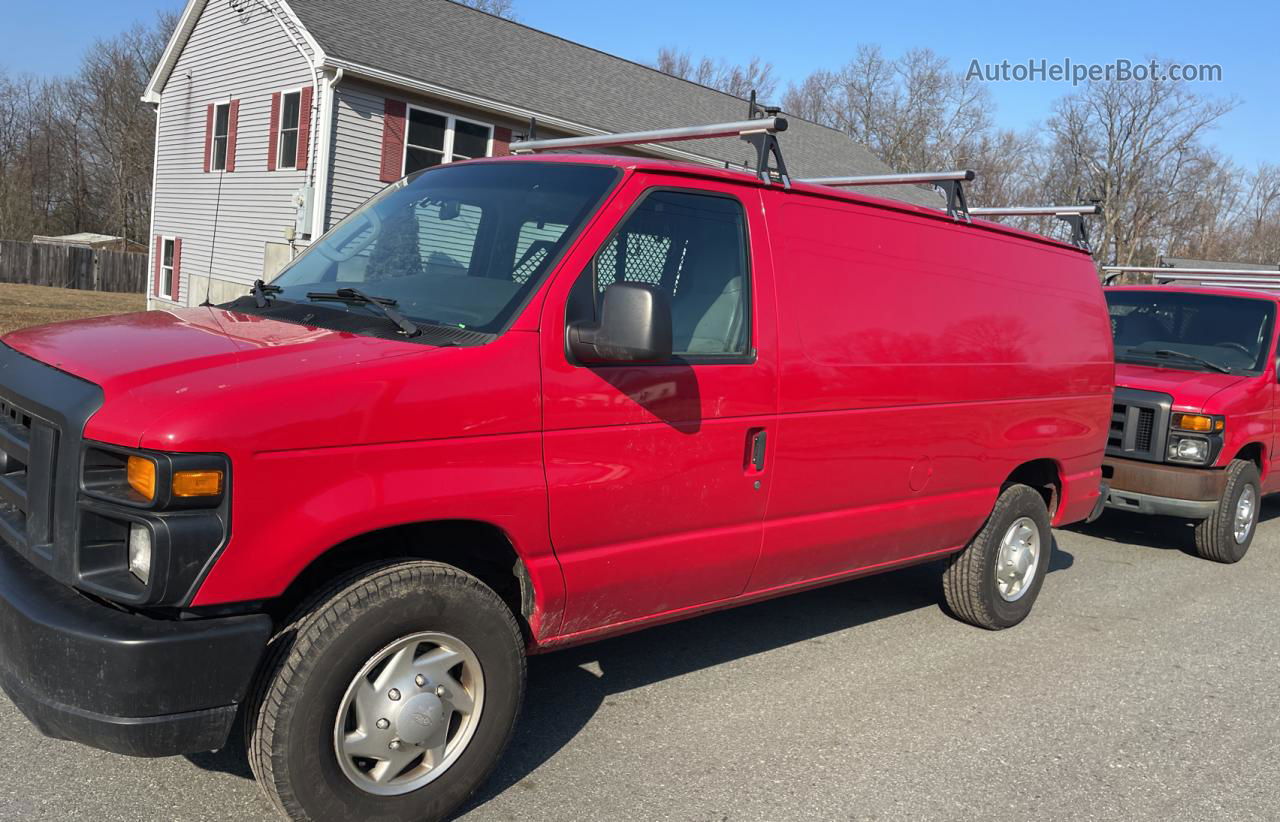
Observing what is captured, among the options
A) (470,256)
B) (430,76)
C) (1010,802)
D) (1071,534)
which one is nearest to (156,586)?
(470,256)

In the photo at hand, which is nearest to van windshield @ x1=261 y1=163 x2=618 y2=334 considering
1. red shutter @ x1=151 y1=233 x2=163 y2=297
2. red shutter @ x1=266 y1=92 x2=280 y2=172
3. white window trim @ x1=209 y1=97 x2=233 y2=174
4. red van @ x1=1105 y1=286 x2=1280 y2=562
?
red van @ x1=1105 y1=286 x2=1280 y2=562

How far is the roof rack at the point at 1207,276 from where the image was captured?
1027 cm

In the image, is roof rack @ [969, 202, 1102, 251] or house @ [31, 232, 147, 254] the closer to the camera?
roof rack @ [969, 202, 1102, 251]

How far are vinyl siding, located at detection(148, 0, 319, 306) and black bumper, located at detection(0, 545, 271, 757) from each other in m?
16.7

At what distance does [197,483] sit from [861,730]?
287 cm

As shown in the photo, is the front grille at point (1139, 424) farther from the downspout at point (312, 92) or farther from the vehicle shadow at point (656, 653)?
the downspout at point (312, 92)

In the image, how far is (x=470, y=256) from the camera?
12.7 feet

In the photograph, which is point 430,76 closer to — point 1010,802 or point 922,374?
point 922,374

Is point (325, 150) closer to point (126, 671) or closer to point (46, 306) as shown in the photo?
point (46, 306)

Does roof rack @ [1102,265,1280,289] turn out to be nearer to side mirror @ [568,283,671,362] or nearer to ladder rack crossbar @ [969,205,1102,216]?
ladder rack crossbar @ [969,205,1102,216]

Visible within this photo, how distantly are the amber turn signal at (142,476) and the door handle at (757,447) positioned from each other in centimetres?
214

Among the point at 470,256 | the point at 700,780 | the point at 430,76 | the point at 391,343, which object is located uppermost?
the point at 430,76

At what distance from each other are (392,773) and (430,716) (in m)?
0.20

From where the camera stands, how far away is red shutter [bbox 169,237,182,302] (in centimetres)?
2356
